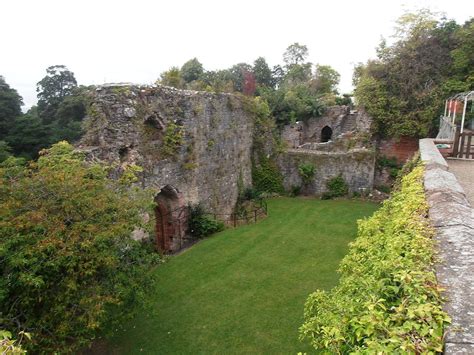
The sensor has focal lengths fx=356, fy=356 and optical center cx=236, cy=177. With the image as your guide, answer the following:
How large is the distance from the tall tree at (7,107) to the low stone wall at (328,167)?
2404 centimetres

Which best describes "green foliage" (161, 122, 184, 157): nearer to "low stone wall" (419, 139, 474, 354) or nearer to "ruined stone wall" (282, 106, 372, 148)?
"low stone wall" (419, 139, 474, 354)

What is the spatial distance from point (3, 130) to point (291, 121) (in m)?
24.1

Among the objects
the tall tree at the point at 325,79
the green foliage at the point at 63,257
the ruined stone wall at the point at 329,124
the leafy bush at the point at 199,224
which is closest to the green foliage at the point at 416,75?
the ruined stone wall at the point at 329,124

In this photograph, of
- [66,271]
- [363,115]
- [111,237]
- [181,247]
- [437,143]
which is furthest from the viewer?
[363,115]

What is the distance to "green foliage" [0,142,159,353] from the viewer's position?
488 cm

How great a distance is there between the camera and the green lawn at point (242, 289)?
7.10 meters

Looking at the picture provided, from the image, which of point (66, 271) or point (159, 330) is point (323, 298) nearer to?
point (66, 271)

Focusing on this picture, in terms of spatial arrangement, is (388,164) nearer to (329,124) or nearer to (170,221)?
(329,124)

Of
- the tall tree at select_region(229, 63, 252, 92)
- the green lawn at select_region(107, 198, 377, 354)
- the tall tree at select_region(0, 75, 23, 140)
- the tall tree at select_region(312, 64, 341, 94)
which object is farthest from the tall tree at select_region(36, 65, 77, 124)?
the green lawn at select_region(107, 198, 377, 354)

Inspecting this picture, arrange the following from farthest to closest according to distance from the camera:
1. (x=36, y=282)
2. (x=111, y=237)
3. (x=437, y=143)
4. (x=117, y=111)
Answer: (x=437, y=143)
(x=117, y=111)
(x=111, y=237)
(x=36, y=282)

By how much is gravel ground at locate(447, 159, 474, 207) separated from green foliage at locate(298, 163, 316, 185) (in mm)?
9024

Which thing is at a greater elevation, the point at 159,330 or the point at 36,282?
the point at 36,282

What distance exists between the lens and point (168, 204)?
41.2 feet

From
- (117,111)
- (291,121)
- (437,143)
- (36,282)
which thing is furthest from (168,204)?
(291,121)
